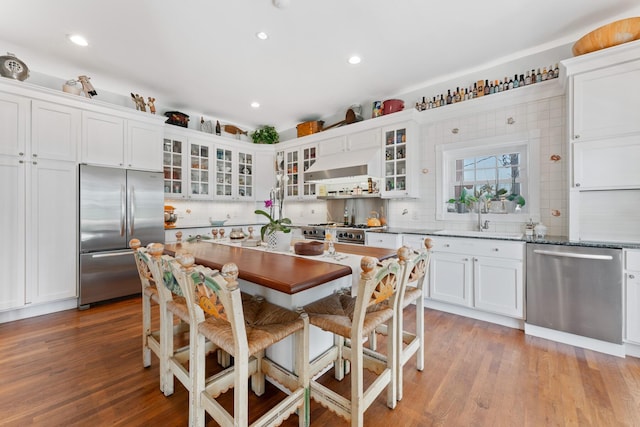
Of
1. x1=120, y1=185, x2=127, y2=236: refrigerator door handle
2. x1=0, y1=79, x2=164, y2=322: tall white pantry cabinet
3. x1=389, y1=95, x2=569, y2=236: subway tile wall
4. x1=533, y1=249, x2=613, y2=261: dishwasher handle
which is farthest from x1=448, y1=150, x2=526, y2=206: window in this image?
x1=0, y1=79, x2=164, y2=322: tall white pantry cabinet

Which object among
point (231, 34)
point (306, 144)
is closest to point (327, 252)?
point (231, 34)

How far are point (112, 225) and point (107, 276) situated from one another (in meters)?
0.62

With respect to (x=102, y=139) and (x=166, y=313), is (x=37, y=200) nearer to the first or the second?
(x=102, y=139)

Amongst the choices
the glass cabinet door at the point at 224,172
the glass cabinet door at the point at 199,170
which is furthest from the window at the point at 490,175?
the glass cabinet door at the point at 199,170

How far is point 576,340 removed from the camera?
7.60ft

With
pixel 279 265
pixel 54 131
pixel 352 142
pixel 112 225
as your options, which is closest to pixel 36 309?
pixel 112 225

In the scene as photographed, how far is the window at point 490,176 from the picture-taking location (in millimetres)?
3021

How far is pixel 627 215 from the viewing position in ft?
7.98

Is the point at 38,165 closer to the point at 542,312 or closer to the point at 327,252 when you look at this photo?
the point at 327,252

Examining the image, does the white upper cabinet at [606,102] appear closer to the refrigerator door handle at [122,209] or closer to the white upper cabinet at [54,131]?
the refrigerator door handle at [122,209]

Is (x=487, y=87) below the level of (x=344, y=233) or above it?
above

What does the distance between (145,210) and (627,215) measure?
519cm

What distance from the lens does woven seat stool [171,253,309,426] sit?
1.10 metres

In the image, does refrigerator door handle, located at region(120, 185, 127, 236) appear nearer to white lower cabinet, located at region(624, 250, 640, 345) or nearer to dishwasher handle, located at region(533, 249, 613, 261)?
dishwasher handle, located at region(533, 249, 613, 261)
